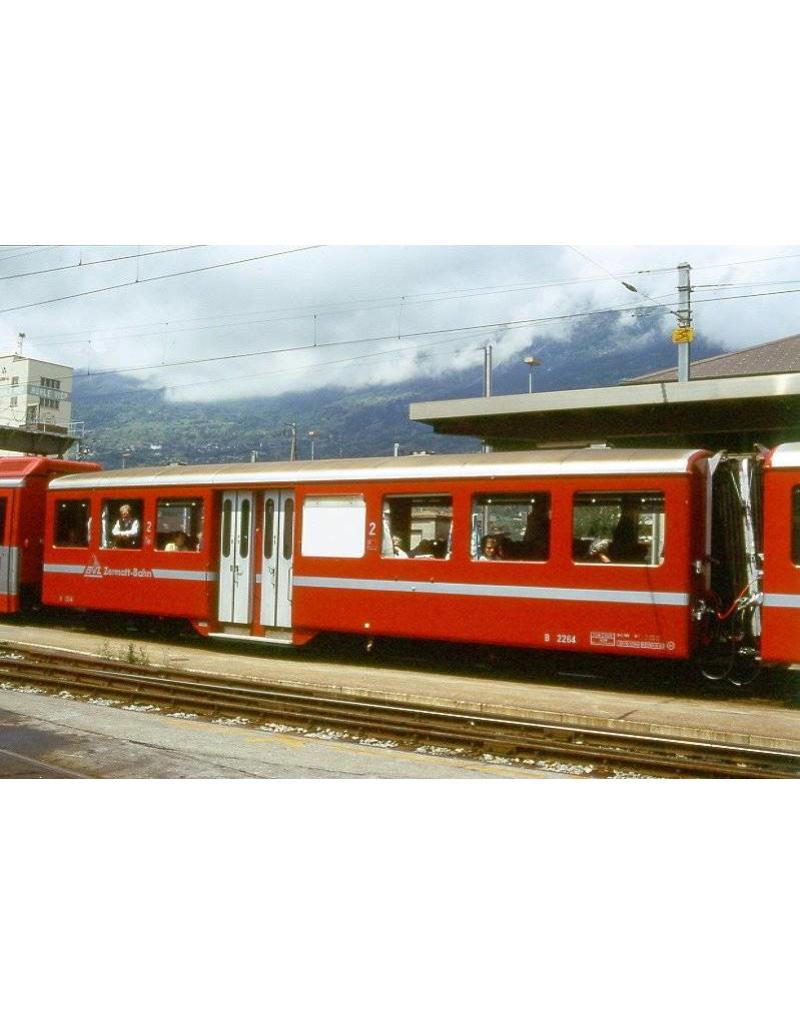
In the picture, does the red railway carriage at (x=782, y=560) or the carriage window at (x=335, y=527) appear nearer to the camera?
the red railway carriage at (x=782, y=560)

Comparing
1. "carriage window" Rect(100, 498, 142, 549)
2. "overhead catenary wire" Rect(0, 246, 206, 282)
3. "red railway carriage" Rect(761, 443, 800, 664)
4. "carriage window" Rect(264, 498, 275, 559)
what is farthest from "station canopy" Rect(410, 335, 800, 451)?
"overhead catenary wire" Rect(0, 246, 206, 282)

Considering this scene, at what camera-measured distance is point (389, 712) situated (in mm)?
9891

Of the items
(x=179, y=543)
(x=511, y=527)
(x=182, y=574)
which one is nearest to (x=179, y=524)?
(x=179, y=543)

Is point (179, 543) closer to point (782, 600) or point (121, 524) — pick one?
point (121, 524)

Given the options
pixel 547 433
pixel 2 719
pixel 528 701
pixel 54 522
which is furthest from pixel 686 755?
pixel 54 522

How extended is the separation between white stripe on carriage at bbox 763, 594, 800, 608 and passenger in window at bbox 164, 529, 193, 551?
8465 mm

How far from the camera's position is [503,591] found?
37.9 feet

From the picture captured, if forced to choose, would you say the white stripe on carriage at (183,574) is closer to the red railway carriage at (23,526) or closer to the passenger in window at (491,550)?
the red railway carriage at (23,526)

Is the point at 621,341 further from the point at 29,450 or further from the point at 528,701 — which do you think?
the point at 29,450

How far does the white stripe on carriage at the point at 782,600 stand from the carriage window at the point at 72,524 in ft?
36.6

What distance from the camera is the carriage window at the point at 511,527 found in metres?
11.4

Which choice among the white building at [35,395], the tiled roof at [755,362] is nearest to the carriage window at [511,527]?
the tiled roof at [755,362]

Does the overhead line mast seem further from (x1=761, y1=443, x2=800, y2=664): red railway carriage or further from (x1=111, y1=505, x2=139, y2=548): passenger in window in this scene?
(x1=111, y1=505, x2=139, y2=548): passenger in window

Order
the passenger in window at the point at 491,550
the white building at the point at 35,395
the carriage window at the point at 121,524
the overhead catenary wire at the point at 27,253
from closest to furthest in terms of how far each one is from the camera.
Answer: the overhead catenary wire at the point at 27,253 → the passenger in window at the point at 491,550 → the white building at the point at 35,395 → the carriage window at the point at 121,524
